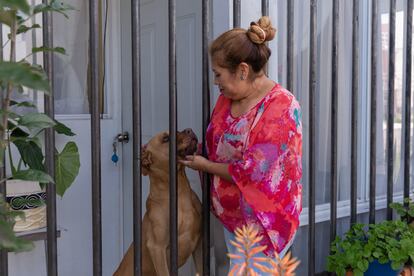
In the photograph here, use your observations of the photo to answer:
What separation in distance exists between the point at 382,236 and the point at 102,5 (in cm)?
211

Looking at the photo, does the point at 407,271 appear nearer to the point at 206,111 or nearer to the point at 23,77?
the point at 206,111

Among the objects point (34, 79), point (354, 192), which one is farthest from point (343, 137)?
point (34, 79)

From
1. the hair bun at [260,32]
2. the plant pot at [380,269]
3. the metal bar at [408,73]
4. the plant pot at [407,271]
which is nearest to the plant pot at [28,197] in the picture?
the hair bun at [260,32]

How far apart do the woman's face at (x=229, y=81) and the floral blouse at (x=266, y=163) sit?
0.29ft

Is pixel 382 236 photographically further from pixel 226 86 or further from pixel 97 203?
pixel 97 203

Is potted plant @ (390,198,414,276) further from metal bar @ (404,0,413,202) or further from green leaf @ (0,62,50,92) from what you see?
green leaf @ (0,62,50,92)

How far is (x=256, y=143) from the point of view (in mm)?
1718

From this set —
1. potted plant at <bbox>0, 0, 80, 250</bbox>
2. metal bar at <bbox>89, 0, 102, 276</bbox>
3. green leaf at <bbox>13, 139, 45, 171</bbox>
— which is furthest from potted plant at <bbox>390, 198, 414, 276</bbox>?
green leaf at <bbox>13, 139, 45, 171</bbox>

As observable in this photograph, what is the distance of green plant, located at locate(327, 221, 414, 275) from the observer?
7.88 feet

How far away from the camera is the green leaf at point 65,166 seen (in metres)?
1.62

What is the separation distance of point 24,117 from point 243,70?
0.87 metres

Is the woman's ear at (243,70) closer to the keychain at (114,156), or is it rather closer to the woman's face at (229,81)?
the woman's face at (229,81)

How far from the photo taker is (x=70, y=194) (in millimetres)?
2920

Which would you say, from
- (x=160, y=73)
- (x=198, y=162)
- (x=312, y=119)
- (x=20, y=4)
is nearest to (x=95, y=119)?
(x=198, y=162)
